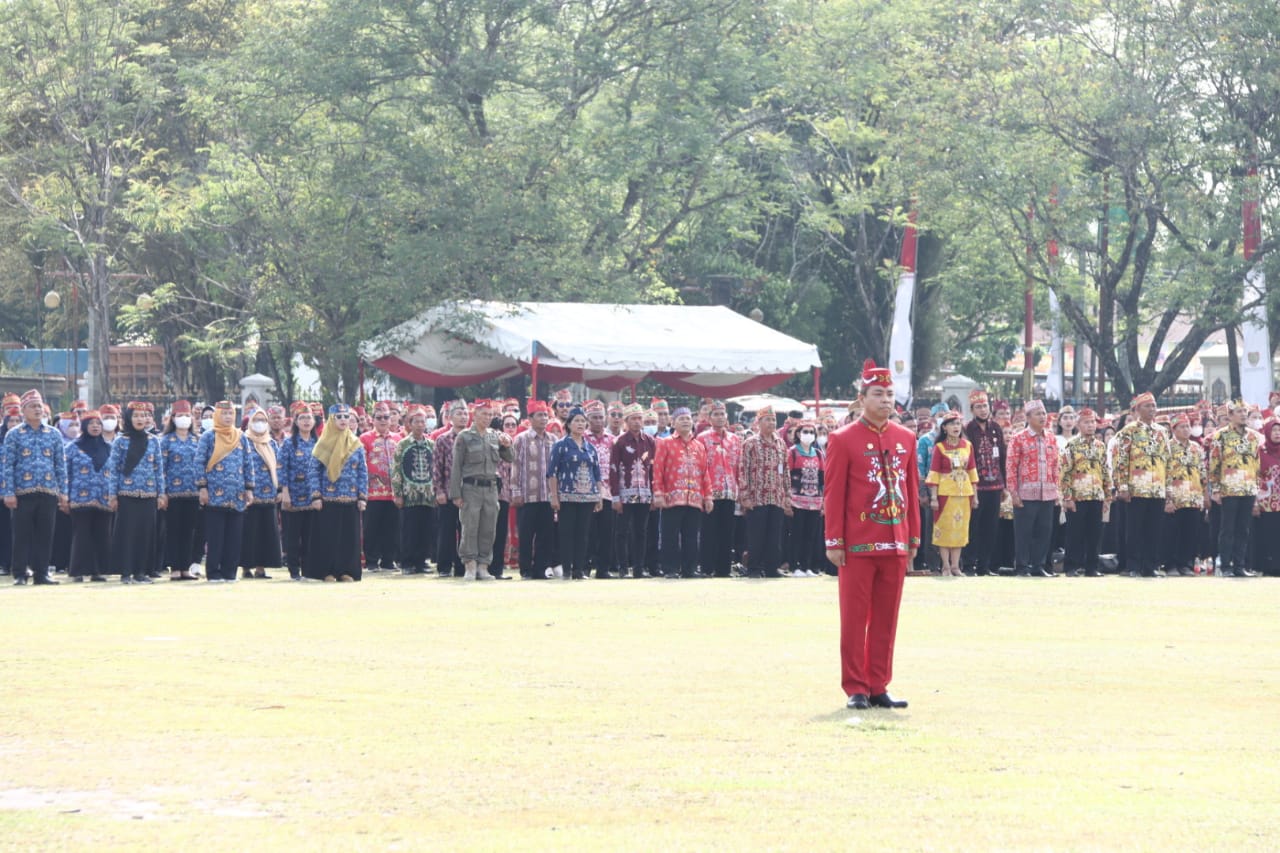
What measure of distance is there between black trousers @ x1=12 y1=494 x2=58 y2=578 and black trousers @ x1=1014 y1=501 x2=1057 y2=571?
32.7 ft

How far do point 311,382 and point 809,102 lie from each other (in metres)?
19.2

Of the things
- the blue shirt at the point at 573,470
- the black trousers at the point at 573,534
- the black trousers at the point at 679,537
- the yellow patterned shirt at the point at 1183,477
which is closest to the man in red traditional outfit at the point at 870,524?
the blue shirt at the point at 573,470

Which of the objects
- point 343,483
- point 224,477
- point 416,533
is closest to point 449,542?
point 416,533

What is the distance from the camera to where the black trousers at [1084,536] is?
72.8 ft

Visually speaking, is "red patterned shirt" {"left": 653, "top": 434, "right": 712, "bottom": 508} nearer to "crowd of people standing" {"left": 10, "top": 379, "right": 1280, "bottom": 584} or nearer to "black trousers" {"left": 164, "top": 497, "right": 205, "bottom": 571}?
"crowd of people standing" {"left": 10, "top": 379, "right": 1280, "bottom": 584}

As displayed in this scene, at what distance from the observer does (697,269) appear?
48.3m

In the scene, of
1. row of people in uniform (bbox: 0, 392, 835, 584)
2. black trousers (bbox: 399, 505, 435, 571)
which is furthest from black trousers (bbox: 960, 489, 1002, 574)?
black trousers (bbox: 399, 505, 435, 571)

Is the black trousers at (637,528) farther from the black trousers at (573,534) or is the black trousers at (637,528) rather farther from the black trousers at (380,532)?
the black trousers at (380,532)

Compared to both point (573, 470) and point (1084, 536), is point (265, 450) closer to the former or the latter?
point (573, 470)

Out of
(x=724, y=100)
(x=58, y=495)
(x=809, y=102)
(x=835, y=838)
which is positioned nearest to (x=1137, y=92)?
(x=724, y=100)

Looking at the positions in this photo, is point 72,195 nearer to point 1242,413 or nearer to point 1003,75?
point 1003,75

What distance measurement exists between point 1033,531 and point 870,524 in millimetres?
11658

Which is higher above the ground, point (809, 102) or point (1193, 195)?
point (809, 102)

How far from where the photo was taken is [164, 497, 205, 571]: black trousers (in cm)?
2061
